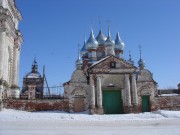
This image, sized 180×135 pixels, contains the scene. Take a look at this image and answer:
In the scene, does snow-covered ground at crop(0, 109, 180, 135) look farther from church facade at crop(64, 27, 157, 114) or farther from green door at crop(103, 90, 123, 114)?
green door at crop(103, 90, 123, 114)

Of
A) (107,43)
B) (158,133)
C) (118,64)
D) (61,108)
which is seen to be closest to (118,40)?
(107,43)

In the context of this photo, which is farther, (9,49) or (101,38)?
(101,38)

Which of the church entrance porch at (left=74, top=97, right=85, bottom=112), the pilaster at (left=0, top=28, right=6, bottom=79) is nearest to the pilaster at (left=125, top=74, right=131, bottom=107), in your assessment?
the church entrance porch at (left=74, top=97, right=85, bottom=112)

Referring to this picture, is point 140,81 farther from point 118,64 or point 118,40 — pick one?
point 118,40

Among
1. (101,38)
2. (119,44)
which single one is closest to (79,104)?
(101,38)

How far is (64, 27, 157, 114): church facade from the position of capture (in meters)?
22.1

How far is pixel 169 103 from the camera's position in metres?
22.6

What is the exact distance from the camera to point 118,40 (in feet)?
122

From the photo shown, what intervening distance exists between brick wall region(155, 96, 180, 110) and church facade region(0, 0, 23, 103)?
42.8 feet

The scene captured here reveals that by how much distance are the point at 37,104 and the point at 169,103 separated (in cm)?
1152

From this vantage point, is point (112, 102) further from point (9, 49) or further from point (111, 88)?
point (9, 49)

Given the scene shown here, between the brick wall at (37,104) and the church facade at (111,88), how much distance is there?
0.71m

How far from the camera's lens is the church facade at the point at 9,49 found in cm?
2067

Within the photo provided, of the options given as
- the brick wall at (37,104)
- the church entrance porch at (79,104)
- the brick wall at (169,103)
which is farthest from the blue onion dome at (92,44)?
the brick wall at (169,103)
